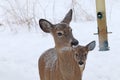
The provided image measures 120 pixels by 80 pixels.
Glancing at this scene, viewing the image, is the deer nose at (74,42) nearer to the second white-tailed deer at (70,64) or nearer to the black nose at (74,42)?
the black nose at (74,42)

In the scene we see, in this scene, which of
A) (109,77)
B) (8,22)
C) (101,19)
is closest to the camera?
(109,77)

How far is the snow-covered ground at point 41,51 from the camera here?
6.90 meters

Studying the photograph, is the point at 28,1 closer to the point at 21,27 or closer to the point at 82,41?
the point at 21,27

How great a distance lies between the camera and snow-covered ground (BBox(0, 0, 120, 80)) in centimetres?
690

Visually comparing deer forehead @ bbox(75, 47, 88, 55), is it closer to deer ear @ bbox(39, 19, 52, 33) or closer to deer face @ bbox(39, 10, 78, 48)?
deer face @ bbox(39, 10, 78, 48)

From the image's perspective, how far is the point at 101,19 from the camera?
7953 mm

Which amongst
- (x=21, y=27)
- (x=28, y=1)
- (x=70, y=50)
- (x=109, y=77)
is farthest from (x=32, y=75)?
(x=28, y=1)

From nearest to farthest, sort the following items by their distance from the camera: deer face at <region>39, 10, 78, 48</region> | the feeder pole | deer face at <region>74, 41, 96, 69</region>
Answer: deer face at <region>39, 10, 78, 48</region>, deer face at <region>74, 41, 96, 69</region>, the feeder pole

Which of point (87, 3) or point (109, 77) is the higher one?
point (87, 3)

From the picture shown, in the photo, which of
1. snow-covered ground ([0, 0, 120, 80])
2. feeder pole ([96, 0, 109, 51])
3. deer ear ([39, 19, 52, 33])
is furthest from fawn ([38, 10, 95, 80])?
feeder pole ([96, 0, 109, 51])

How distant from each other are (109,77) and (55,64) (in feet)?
5.06

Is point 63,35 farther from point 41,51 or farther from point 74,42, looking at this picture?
point 41,51

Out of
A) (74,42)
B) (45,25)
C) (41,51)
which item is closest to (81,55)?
(74,42)

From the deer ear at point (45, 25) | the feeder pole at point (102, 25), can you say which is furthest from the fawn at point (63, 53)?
the feeder pole at point (102, 25)
